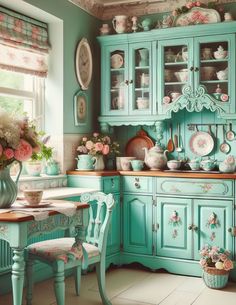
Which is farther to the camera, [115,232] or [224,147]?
[224,147]

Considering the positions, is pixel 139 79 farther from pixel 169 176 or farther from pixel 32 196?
pixel 32 196

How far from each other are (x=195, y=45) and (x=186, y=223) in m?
1.78

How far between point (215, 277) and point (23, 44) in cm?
274

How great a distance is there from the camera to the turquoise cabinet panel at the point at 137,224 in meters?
4.91

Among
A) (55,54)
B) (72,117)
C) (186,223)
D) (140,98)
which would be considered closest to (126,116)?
(140,98)

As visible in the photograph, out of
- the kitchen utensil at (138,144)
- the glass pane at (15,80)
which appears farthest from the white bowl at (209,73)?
the glass pane at (15,80)

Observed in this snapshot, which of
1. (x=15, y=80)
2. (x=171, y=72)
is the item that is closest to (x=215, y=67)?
(x=171, y=72)

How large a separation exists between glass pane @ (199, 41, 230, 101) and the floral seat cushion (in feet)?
6.93

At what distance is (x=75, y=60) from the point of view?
203 inches

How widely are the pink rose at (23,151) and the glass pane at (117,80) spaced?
219 cm

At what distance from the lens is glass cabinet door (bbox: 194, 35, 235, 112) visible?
477cm

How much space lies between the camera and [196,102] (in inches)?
192

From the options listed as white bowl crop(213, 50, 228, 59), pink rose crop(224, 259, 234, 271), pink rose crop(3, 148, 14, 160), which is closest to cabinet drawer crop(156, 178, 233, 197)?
pink rose crop(224, 259, 234, 271)

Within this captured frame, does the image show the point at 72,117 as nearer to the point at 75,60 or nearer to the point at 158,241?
the point at 75,60
